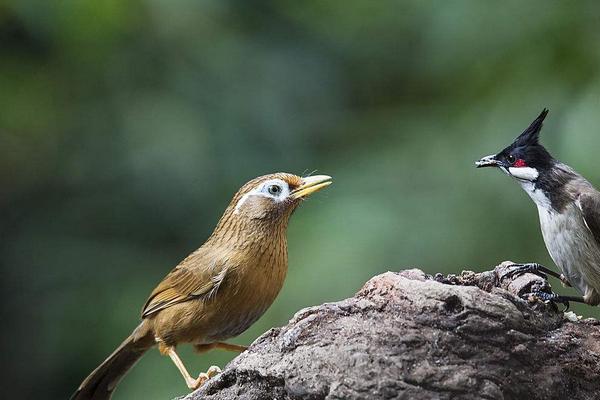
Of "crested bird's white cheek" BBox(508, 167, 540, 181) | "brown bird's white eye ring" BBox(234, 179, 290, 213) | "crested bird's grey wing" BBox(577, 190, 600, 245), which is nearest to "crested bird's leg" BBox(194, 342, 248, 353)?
"brown bird's white eye ring" BBox(234, 179, 290, 213)

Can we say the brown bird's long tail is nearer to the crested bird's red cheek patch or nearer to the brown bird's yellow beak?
the brown bird's yellow beak

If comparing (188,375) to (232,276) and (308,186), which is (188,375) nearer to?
(232,276)

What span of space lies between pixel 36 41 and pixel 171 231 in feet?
5.09

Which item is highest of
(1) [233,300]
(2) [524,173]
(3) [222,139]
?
(3) [222,139]

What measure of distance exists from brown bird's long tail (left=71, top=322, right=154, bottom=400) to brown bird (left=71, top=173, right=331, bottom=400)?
165 mm

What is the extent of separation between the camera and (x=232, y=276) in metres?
4.07

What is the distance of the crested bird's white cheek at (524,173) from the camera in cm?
404

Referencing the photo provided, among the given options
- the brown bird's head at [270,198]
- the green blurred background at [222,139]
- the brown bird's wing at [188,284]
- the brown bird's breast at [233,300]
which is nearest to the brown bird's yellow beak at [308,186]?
the brown bird's head at [270,198]

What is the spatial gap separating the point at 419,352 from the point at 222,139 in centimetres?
391

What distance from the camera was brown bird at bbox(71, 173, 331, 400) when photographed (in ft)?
13.3

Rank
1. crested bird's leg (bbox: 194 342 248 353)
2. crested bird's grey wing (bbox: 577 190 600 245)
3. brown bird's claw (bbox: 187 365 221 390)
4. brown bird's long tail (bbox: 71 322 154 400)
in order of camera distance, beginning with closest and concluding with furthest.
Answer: brown bird's claw (bbox: 187 365 221 390), crested bird's grey wing (bbox: 577 190 600 245), crested bird's leg (bbox: 194 342 248 353), brown bird's long tail (bbox: 71 322 154 400)

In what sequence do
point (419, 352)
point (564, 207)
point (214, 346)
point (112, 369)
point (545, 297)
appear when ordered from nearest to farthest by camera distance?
point (419, 352) → point (545, 297) → point (564, 207) → point (214, 346) → point (112, 369)

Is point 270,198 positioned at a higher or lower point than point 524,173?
higher

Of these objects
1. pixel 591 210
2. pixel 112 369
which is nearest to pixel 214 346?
pixel 112 369
